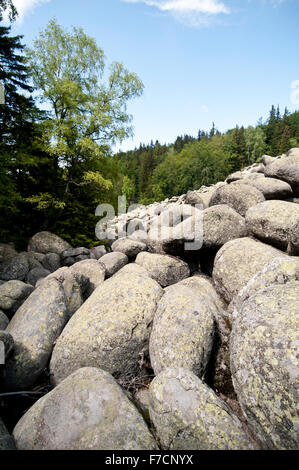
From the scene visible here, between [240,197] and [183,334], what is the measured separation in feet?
15.7

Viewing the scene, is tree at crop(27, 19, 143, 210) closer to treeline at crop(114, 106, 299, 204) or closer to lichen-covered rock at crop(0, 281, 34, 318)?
lichen-covered rock at crop(0, 281, 34, 318)

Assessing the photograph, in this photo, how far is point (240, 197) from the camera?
277 inches

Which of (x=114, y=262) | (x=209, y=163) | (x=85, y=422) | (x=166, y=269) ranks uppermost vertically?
(x=209, y=163)

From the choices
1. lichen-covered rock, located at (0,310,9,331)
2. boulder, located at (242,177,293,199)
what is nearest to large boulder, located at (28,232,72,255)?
lichen-covered rock, located at (0,310,9,331)

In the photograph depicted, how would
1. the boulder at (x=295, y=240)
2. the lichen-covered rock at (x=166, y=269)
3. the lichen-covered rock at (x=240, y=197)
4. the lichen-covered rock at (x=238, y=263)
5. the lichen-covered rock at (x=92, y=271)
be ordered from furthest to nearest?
the lichen-covered rock at (x=92, y=271), the lichen-covered rock at (x=240, y=197), the lichen-covered rock at (x=166, y=269), the lichen-covered rock at (x=238, y=263), the boulder at (x=295, y=240)

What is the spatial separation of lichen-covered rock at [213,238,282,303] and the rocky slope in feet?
0.08

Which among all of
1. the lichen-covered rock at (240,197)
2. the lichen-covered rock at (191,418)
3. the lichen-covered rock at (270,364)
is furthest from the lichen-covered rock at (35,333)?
the lichen-covered rock at (240,197)

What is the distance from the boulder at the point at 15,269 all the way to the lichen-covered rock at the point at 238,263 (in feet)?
26.6

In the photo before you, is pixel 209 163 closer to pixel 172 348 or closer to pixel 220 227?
pixel 220 227

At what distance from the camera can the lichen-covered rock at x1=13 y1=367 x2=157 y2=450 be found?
2.53m

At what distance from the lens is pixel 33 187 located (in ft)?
47.1

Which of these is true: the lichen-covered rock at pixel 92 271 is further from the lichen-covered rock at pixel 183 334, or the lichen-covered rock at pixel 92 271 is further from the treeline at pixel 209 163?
the treeline at pixel 209 163

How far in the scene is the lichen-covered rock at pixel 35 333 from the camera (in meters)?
3.92

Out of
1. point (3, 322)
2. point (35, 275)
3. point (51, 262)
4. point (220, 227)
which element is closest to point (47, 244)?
point (51, 262)
